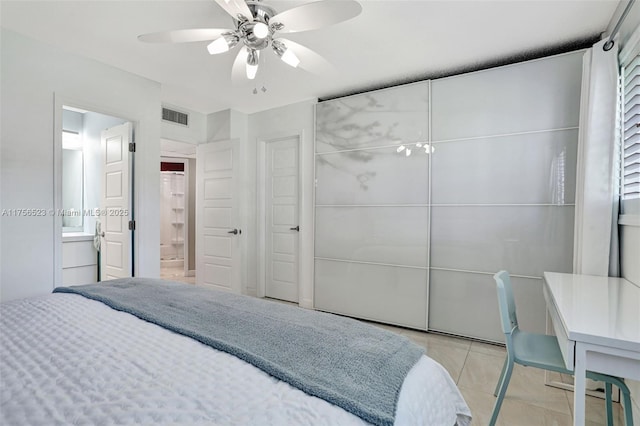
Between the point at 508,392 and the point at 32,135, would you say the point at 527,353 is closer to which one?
the point at 508,392

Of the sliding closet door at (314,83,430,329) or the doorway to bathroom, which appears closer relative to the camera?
the sliding closet door at (314,83,430,329)

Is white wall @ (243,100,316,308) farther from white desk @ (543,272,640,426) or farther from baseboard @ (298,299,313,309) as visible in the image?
white desk @ (543,272,640,426)

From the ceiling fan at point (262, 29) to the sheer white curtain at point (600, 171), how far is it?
1765 mm

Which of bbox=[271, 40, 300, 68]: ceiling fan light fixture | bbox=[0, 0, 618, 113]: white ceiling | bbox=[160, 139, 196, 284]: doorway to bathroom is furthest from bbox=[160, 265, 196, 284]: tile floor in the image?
bbox=[271, 40, 300, 68]: ceiling fan light fixture

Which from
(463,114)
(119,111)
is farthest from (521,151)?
(119,111)

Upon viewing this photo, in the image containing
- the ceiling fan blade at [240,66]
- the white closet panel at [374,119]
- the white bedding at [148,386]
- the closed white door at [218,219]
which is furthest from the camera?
the closed white door at [218,219]

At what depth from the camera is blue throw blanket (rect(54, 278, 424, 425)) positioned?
913 mm

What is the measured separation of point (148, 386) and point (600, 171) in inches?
106

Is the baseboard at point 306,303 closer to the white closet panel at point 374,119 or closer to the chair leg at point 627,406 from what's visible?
the white closet panel at point 374,119

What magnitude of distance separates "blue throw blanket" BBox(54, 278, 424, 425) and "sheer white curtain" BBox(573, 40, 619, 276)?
5.38ft

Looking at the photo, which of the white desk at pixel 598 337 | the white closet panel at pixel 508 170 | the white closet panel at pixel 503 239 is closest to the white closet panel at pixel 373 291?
the white closet panel at pixel 503 239

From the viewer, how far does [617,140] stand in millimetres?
2025

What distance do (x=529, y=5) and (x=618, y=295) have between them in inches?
71.5

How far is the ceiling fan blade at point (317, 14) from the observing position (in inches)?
56.7
